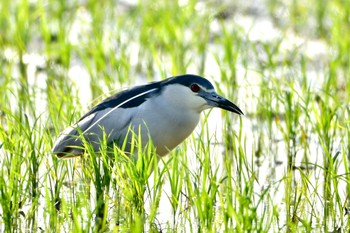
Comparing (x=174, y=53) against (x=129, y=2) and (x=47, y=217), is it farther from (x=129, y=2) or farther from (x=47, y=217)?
(x=129, y=2)

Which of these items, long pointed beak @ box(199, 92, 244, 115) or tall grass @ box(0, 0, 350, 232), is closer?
tall grass @ box(0, 0, 350, 232)

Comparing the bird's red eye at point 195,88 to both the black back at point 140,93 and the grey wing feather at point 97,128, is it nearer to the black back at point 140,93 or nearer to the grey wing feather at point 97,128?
the black back at point 140,93

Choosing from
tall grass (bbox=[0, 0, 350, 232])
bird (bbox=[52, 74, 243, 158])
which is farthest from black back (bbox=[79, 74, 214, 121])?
tall grass (bbox=[0, 0, 350, 232])

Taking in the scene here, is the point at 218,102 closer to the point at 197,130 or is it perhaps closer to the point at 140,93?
the point at 140,93

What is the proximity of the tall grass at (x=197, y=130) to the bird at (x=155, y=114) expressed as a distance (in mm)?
95

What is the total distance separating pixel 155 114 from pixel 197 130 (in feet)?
3.16

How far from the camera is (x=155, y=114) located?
4672 millimetres

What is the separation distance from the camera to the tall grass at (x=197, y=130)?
3926 mm

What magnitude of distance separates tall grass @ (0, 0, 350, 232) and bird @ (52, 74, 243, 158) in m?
0.10

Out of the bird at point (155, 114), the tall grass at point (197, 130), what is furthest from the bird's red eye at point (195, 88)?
the tall grass at point (197, 130)

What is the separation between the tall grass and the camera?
3926 millimetres

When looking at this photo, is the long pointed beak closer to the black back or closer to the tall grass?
the black back

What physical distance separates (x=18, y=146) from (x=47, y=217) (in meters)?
0.32

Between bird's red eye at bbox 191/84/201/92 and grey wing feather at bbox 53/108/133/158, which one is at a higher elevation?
bird's red eye at bbox 191/84/201/92
